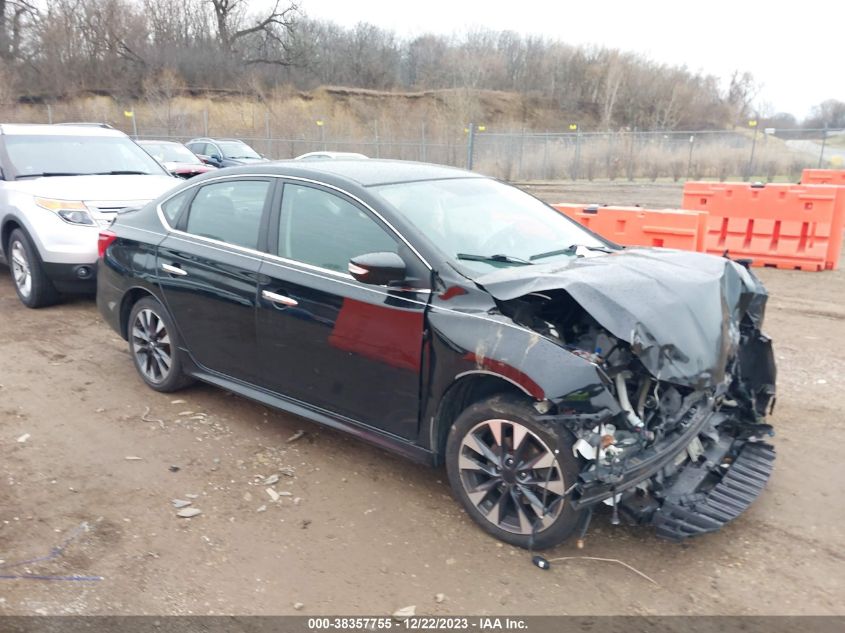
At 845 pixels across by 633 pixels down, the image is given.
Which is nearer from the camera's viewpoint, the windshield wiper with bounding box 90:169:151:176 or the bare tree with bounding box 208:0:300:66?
the windshield wiper with bounding box 90:169:151:176

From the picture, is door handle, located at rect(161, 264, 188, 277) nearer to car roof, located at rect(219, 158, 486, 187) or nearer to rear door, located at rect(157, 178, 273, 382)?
rear door, located at rect(157, 178, 273, 382)

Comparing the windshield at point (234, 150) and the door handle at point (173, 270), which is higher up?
the windshield at point (234, 150)

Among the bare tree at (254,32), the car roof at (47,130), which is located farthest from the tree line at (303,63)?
the car roof at (47,130)

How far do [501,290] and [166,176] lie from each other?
20.5 ft

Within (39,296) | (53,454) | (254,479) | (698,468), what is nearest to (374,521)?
(254,479)

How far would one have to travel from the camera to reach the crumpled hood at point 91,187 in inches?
281

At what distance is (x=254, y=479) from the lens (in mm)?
4023

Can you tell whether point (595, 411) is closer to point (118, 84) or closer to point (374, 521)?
point (374, 521)

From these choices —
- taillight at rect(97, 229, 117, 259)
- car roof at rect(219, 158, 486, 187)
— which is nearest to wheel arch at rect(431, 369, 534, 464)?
car roof at rect(219, 158, 486, 187)

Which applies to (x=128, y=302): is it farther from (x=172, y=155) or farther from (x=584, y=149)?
(x=584, y=149)

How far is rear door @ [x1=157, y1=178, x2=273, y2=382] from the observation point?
435 centimetres

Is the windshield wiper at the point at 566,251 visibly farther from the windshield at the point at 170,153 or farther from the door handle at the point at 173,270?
the windshield at the point at 170,153

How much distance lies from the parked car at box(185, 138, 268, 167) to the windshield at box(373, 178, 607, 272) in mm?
17876

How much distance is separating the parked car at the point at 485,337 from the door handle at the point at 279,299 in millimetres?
16
